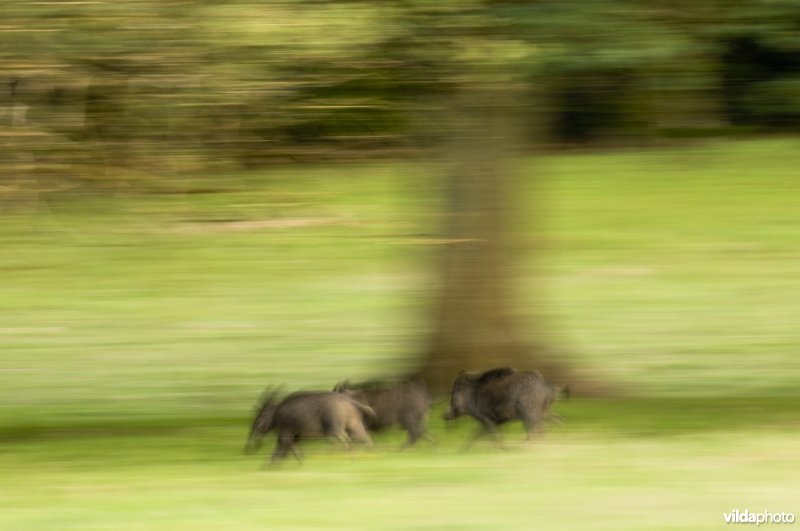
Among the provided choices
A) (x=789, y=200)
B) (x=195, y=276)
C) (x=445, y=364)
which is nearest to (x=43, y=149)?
(x=445, y=364)

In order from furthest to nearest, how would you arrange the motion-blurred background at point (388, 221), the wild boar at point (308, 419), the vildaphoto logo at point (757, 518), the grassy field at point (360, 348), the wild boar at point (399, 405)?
1. the wild boar at point (399, 405)
2. the wild boar at point (308, 419)
3. the motion-blurred background at point (388, 221)
4. the grassy field at point (360, 348)
5. the vildaphoto logo at point (757, 518)

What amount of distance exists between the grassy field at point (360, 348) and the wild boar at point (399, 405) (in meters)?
0.25

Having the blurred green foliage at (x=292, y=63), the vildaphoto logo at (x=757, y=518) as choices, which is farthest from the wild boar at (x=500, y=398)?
the vildaphoto logo at (x=757, y=518)

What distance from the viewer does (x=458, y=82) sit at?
10133mm

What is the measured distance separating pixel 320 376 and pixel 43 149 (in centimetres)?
547

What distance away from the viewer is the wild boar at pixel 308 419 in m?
8.93

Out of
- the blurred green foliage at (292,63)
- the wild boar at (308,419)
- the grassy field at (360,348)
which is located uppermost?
the blurred green foliage at (292,63)

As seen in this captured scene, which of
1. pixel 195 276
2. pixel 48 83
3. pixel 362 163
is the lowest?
pixel 195 276

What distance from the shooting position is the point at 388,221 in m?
15.8

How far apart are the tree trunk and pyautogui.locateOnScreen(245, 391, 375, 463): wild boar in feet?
7.10

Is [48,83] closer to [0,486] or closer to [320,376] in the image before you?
[0,486]

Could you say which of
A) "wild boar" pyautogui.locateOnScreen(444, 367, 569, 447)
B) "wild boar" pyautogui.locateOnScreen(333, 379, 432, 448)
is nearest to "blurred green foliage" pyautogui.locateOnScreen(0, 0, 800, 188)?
"wild boar" pyautogui.locateOnScreen(333, 379, 432, 448)

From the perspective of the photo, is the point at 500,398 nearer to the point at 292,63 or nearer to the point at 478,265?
the point at 478,265

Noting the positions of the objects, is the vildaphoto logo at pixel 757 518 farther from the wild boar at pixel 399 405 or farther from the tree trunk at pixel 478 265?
the tree trunk at pixel 478 265
